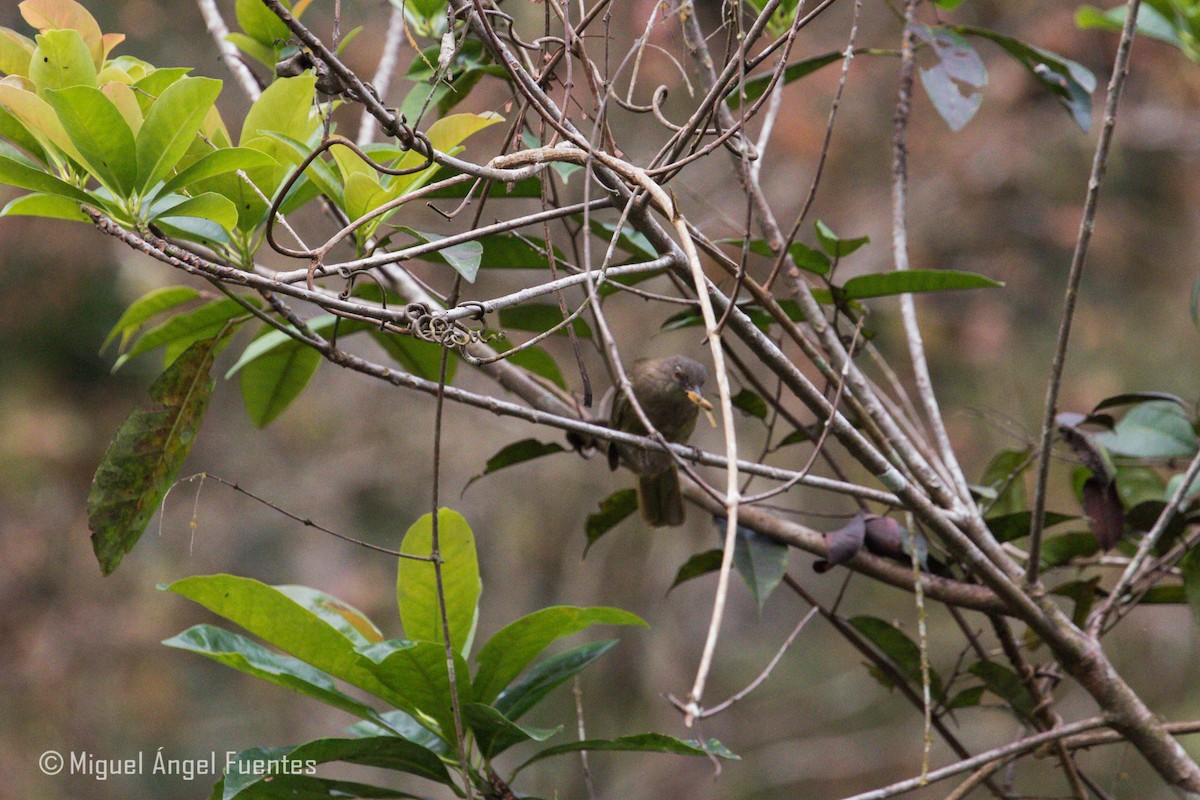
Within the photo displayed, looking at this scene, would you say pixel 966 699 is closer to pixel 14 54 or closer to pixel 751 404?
pixel 751 404

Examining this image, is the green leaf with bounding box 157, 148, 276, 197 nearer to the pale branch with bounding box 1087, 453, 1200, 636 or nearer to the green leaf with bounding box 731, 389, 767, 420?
the green leaf with bounding box 731, 389, 767, 420

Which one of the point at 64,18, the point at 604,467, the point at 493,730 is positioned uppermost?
the point at 64,18

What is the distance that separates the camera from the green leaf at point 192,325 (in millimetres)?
1656

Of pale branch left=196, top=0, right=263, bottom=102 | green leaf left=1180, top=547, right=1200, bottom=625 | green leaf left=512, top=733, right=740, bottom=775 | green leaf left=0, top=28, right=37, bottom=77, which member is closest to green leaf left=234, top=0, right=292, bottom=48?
pale branch left=196, top=0, right=263, bottom=102

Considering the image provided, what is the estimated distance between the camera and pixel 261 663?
146cm

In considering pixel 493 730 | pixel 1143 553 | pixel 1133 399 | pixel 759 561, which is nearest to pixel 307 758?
pixel 493 730

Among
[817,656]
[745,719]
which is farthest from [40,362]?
[817,656]

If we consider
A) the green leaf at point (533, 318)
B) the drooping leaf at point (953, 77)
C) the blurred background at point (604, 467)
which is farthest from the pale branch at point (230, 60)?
the blurred background at point (604, 467)

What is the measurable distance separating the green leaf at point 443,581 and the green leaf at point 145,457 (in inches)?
14.2

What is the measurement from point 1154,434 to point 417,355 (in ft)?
4.50

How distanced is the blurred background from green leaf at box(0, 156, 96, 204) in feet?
13.9

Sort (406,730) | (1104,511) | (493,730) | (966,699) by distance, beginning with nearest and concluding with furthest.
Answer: (493,730) < (406,730) < (1104,511) < (966,699)

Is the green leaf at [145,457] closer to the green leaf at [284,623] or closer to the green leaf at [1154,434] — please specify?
A: the green leaf at [284,623]

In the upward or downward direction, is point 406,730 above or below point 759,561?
below
